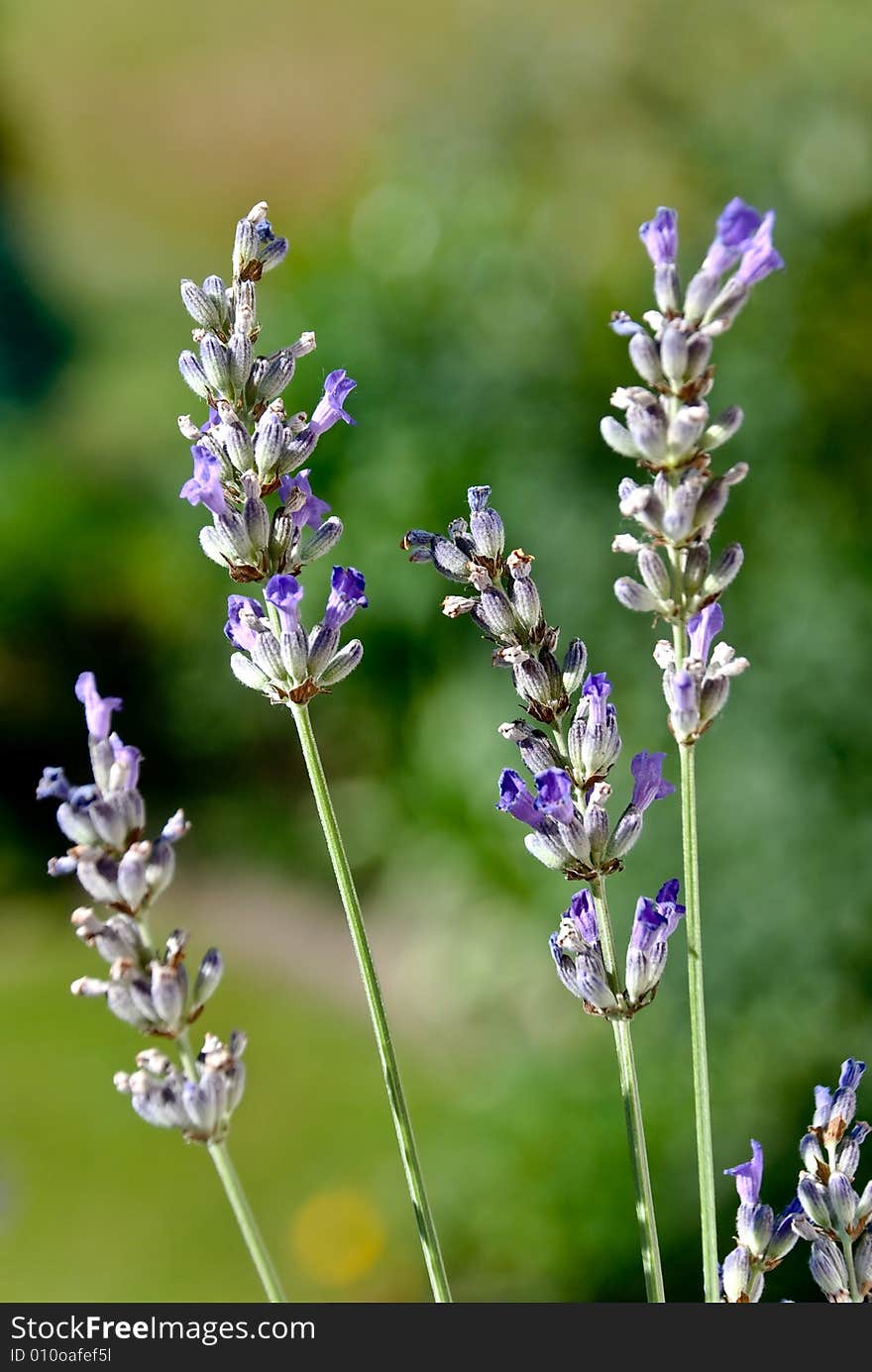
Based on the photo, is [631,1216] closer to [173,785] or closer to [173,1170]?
[173,1170]

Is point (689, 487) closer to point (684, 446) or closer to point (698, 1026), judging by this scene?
point (684, 446)

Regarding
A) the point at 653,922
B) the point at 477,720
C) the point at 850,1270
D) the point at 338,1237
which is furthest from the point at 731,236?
the point at 477,720

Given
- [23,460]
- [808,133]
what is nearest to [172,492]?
[23,460]

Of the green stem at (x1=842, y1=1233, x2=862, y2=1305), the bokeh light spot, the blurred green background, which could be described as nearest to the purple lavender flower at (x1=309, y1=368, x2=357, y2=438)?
the green stem at (x1=842, y1=1233, x2=862, y2=1305)

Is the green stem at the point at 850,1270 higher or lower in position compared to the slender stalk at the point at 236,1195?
lower

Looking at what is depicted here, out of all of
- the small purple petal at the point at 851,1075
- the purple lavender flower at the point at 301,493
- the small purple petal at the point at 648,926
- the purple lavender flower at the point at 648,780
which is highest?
the purple lavender flower at the point at 301,493

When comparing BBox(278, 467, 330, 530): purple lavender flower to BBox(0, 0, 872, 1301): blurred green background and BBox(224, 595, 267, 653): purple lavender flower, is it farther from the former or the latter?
BBox(0, 0, 872, 1301): blurred green background

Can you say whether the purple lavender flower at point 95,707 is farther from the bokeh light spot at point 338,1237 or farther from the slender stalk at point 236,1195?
the bokeh light spot at point 338,1237

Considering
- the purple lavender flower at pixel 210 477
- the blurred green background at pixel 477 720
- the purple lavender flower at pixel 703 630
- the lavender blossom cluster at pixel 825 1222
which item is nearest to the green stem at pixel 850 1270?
the lavender blossom cluster at pixel 825 1222
